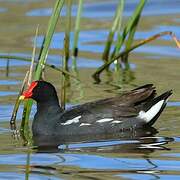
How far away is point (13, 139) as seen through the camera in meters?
10.9

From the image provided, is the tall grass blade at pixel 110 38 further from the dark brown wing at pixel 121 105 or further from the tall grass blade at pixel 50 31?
the tall grass blade at pixel 50 31

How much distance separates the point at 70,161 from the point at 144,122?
76.1 inches

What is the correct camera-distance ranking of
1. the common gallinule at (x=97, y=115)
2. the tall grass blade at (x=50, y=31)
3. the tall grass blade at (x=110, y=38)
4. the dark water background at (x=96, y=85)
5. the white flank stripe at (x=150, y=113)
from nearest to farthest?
the dark water background at (x=96, y=85) < the tall grass blade at (x=50, y=31) < the common gallinule at (x=97, y=115) < the white flank stripe at (x=150, y=113) < the tall grass blade at (x=110, y=38)

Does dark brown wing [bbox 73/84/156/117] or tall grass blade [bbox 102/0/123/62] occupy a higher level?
tall grass blade [bbox 102/0/123/62]

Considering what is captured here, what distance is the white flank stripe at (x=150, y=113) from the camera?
1131 cm

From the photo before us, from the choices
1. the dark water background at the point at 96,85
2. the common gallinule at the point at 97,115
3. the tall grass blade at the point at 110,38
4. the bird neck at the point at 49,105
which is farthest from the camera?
the tall grass blade at the point at 110,38

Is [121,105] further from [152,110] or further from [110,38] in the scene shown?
[110,38]

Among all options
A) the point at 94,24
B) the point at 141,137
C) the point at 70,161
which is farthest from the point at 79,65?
the point at 70,161

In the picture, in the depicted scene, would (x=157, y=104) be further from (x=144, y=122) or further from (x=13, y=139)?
(x=13, y=139)

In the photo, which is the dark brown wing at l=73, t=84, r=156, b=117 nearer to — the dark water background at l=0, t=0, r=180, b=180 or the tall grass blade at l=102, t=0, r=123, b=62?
the dark water background at l=0, t=0, r=180, b=180

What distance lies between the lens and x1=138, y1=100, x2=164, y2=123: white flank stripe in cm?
1131

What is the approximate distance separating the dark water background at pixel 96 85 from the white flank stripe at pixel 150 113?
26cm

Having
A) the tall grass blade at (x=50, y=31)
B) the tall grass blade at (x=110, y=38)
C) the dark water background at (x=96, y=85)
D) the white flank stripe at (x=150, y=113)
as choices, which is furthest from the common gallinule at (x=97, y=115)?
the tall grass blade at (x=110, y=38)

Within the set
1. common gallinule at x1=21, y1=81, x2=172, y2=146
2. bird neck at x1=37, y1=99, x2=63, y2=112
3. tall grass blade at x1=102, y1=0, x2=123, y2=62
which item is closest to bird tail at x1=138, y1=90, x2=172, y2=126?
common gallinule at x1=21, y1=81, x2=172, y2=146
